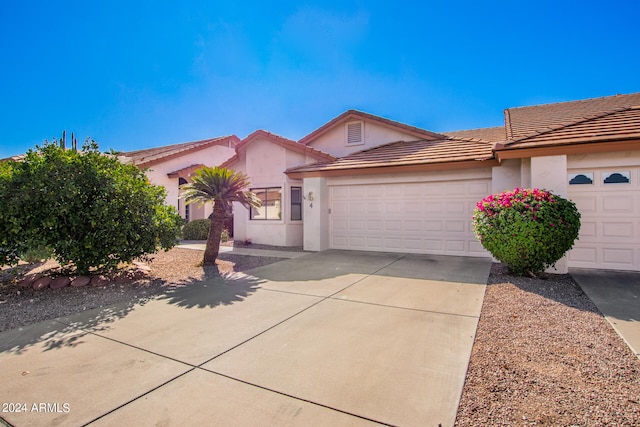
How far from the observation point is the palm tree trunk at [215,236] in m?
9.09

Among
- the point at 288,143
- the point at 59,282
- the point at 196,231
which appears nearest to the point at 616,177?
the point at 288,143

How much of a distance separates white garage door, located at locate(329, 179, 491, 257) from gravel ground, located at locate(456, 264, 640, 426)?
487cm

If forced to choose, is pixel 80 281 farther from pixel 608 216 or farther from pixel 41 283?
pixel 608 216

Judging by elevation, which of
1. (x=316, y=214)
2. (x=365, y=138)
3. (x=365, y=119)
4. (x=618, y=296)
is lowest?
(x=618, y=296)

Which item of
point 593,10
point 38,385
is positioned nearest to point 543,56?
point 593,10

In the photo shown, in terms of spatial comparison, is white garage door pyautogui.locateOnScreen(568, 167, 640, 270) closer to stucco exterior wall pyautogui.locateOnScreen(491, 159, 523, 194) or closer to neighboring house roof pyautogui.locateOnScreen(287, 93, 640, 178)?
neighboring house roof pyautogui.locateOnScreen(287, 93, 640, 178)

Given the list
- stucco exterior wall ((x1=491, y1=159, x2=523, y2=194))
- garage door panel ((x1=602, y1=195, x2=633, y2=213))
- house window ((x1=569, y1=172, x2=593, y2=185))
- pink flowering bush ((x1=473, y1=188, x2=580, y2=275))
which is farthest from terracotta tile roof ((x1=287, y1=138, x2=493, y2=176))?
garage door panel ((x1=602, y1=195, x2=633, y2=213))

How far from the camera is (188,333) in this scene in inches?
167

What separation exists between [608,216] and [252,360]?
28.5 feet

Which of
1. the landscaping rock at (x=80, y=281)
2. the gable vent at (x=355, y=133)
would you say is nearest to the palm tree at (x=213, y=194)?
the landscaping rock at (x=80, y=281)

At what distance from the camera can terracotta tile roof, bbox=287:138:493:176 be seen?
9602 mm

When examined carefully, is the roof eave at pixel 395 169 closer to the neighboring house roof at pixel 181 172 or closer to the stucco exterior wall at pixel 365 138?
the stucco exterior wall at pixel 365 138

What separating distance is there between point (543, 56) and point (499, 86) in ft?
8.27

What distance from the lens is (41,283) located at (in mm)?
6516
